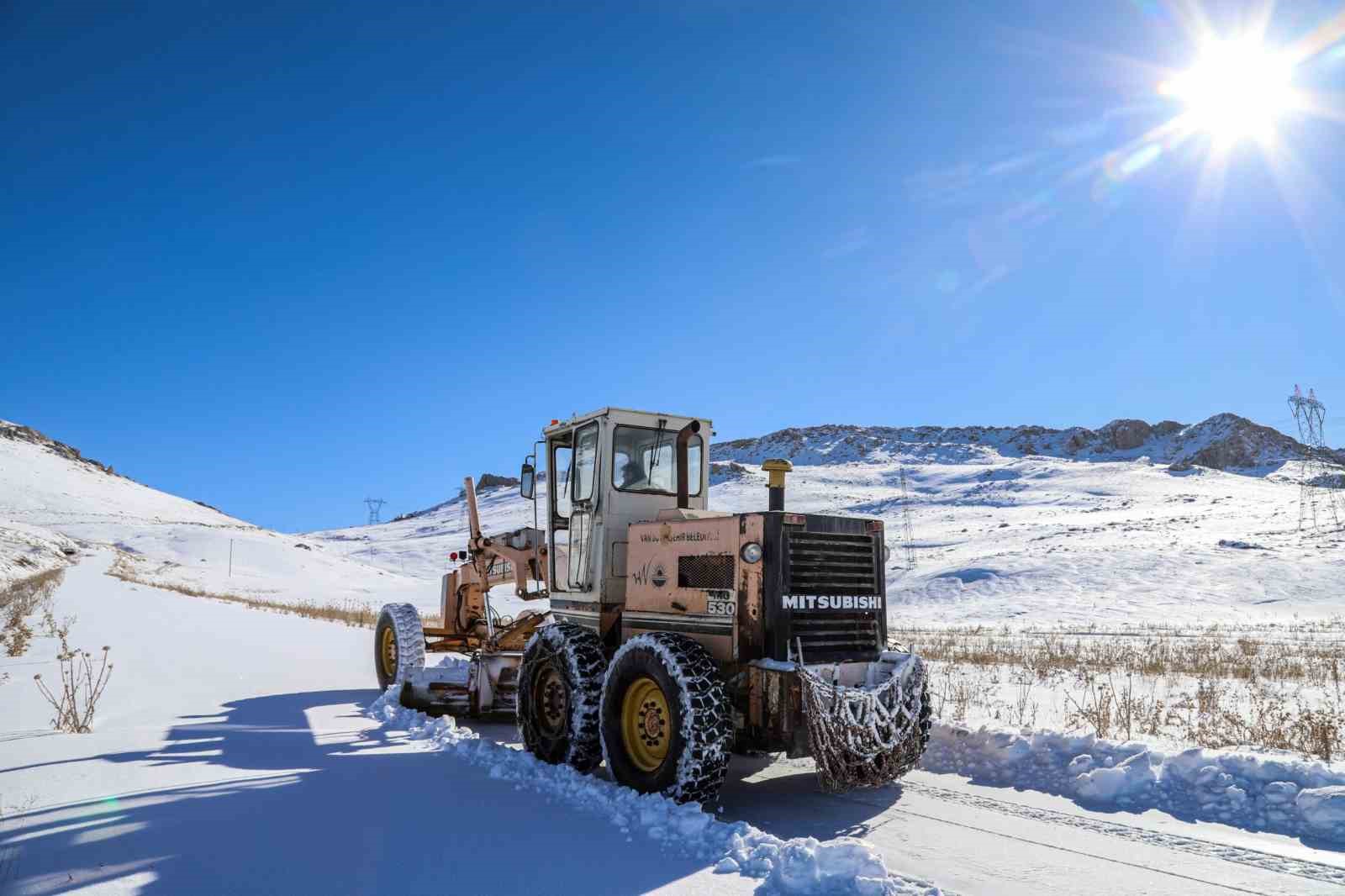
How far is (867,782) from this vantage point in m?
6.47

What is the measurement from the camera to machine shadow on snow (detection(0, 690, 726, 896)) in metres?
4.45

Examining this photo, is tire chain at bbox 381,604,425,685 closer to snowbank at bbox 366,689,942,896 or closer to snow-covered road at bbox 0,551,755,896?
snow-covered road at bbox 0,551,755,896

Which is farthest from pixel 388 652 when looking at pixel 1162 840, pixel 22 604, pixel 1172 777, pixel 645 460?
pixel 22 604

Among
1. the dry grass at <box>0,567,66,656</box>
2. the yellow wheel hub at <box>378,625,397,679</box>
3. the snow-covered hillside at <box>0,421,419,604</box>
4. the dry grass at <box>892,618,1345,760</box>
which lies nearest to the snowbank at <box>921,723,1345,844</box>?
the dry grass at <box>892,618,1345,760</box>

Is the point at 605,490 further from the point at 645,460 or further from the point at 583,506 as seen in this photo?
the point at 645,460

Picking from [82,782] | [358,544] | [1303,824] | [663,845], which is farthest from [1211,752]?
[358,544]

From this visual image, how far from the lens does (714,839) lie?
206 inches

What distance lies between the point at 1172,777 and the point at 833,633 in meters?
2.63

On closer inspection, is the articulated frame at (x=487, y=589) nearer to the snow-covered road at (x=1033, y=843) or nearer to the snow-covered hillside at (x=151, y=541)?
the snow-covered road at (x=1033, y=843)

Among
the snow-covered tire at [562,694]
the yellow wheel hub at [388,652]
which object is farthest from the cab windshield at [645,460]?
the yellow wheel hub at [388,652]

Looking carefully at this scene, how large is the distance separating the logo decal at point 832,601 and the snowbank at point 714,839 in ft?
5.38

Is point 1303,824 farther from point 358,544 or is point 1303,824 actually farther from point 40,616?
point 358,544

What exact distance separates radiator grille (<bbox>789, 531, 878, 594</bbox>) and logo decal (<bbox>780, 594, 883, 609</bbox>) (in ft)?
0.10

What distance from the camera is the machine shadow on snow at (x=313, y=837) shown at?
4.45 metres
